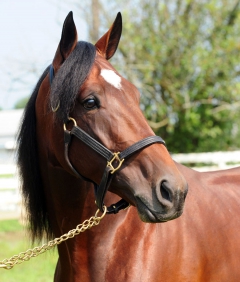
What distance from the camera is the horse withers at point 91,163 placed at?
242 cm

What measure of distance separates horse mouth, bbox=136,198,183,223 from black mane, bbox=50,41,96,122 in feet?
2.17

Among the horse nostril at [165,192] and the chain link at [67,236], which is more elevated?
A: the horse nostril at [165,192]

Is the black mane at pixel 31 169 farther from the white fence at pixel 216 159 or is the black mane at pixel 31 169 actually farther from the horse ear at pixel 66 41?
the white fence at pixel 216 159

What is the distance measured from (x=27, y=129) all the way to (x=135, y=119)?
81 centimetres

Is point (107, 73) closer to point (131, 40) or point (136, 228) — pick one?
point (136, 228)

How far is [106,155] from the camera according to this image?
2.50 meters

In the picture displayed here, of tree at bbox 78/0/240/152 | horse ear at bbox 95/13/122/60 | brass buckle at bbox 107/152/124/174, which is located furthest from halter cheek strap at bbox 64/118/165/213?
tree at bbox 78/0/240/152

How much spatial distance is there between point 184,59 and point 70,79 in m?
11.5

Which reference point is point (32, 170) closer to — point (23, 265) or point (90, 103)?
point (90, 103)

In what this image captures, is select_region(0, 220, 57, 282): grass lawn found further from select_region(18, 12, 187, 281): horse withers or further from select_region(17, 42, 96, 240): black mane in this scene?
select_region(18, 12, 187, 281): horse withers

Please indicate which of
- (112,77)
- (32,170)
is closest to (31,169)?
(32,170)

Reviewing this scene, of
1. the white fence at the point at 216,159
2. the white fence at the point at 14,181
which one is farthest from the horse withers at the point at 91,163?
the white fence at the point at 216,159

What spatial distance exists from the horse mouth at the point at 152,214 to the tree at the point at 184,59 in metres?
11.4

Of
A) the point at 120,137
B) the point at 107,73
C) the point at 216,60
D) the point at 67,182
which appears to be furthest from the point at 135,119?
the point at 216,60
